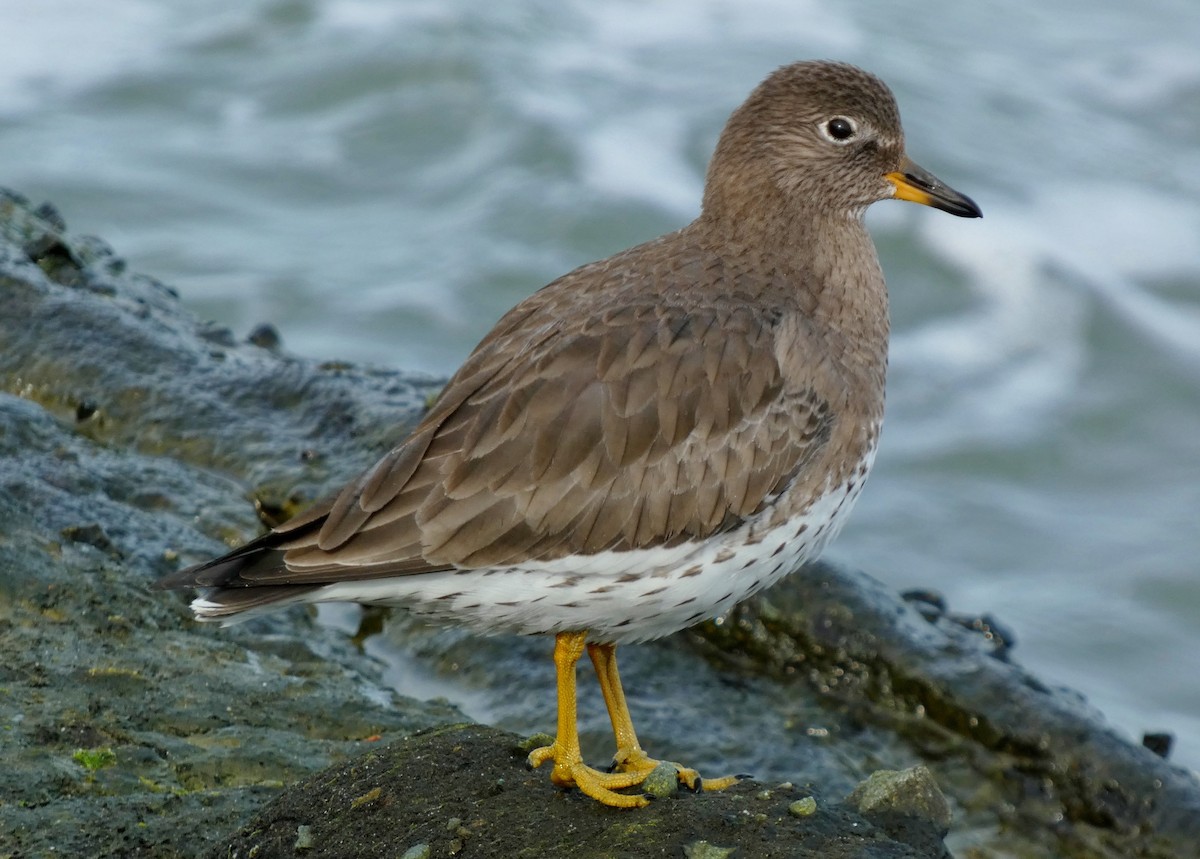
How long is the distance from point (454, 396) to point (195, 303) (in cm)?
723

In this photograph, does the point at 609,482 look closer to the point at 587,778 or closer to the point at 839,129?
the point at 587,778

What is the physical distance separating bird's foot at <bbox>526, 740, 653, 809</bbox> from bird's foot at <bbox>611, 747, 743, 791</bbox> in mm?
75

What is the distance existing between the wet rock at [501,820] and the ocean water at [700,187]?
499 centimetres

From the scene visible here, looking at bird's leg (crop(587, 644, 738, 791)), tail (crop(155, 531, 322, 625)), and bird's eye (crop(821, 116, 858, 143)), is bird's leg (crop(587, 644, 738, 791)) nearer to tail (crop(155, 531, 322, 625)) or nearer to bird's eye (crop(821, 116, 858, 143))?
tail (crop(155, 531, 322, 625))

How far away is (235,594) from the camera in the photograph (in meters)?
4.76

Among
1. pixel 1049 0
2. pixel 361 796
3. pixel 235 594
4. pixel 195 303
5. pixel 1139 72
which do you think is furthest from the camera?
pixel 1049 0

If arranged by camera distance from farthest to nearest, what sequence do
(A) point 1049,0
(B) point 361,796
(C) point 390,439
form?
1. (A) point 1049,0
2. (C) point 390,439
3. (B) point 361,796

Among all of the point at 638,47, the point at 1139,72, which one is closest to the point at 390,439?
the point at 638,47

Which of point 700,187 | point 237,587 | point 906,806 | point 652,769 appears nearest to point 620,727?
point 652,769

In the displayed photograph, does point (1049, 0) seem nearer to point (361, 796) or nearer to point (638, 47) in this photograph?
point (638, 47)

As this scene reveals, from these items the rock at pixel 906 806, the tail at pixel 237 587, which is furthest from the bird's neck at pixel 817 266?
the tail at pixel 237 587

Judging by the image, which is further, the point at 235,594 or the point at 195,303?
the point at 195,303

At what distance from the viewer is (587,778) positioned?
15.1 ft

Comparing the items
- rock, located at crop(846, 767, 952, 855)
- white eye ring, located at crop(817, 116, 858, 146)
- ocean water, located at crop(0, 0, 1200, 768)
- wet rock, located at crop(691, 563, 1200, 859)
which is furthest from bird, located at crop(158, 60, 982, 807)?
ocean water, located at crop(0, 0, 1200, 768)
